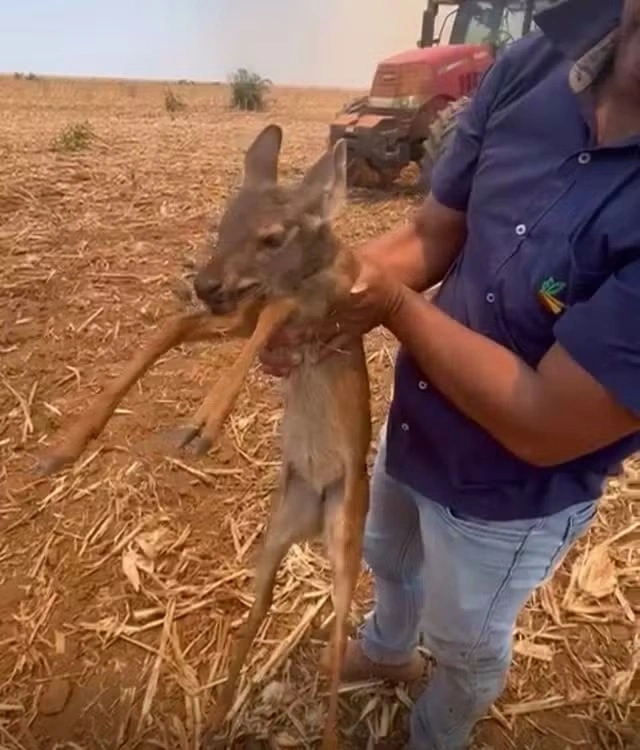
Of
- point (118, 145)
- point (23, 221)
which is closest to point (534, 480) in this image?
point (23, 221)

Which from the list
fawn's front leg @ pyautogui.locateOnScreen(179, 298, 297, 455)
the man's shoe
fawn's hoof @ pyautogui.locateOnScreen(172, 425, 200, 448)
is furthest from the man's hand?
the man's shoe

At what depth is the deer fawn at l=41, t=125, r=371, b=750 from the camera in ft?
5.30

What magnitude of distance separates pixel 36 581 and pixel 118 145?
22.1 ft

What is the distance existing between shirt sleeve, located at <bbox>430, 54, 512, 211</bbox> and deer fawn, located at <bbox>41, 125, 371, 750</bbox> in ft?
0.68

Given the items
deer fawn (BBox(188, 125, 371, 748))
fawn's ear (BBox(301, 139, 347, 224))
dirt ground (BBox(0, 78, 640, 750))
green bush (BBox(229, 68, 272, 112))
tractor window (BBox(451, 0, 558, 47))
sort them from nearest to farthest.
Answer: deer fawn (BBox(188, 125, 371, 748)) < fawn's ear (BBox(301, 139, 347, 224)) < dirt ground (BBox(0, 78, 640, 750)) < tractor window (BBox(451, 0, 558, 47)) < green bush (BBox(229, 68, 272, 112))

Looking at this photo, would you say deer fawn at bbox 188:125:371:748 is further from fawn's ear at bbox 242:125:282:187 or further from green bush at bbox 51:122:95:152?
green bush at bbox 51:122:95:152

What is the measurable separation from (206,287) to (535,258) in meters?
0.56

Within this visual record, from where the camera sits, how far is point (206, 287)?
5.26ft

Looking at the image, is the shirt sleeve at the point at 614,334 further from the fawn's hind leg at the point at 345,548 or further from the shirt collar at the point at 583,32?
the fawn's hind leg at the point at 345,548

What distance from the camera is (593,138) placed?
59.9 inches

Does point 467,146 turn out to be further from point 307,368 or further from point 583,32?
point 307,368

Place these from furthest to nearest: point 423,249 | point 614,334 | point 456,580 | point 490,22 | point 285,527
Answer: point 490,22, point 285,527, point 423,249, point 456,580, point 614,334

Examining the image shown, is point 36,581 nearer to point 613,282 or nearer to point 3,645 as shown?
point 3,645

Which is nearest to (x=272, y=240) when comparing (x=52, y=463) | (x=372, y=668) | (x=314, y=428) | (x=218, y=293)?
(x=218, y=293)
